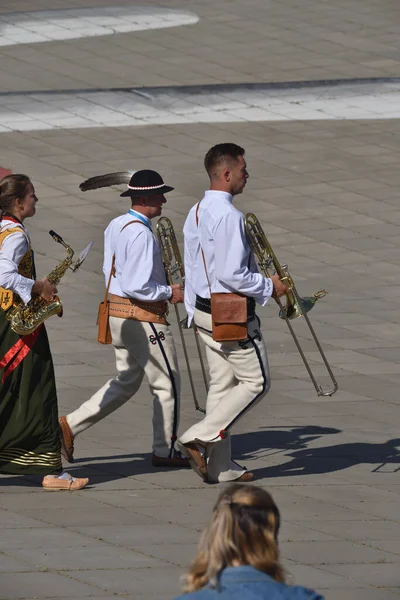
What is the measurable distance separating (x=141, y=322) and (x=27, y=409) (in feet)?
2.72

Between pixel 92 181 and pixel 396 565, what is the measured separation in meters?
2.99

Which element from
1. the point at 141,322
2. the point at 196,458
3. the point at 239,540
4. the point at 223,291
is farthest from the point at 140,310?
the point at 239,540

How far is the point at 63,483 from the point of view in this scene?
678 cm

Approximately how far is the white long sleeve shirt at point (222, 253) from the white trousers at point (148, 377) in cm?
43

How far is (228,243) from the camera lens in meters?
6.60

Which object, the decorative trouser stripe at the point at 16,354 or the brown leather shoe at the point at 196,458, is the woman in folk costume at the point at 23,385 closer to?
the decorative trouser stripe at the point at 16,354

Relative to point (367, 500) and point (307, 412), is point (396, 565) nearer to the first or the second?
point (367, 500)

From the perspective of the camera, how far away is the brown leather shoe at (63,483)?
678 cm

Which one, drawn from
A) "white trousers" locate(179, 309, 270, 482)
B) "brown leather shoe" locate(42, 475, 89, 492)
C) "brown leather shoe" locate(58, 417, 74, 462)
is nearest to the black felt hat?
"white trousers" locate(179, 309, 270, 482)

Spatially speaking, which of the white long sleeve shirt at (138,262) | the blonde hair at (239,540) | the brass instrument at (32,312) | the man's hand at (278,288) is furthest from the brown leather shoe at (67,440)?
the blonde hair at (239,540)

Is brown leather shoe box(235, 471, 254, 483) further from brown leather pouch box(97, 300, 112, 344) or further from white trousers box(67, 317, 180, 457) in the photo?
brown leather pouch box(97, 300, 112, 344)

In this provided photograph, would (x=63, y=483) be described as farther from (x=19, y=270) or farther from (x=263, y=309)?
(x=263, y=309)

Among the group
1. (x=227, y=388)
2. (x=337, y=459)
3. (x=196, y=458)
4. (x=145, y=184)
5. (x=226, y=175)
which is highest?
(x=226, y=175)

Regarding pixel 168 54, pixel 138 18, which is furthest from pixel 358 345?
pixel 138 18
